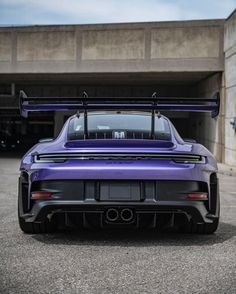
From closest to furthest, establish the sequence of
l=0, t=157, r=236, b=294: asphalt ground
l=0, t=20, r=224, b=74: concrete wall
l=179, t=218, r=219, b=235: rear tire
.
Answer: l=0, t=157, r=236, b=294: asphalt ground < l=179, t=218, r=219, b=235: rear tire < l=0, t=20, r=224, b=74: concrete wall

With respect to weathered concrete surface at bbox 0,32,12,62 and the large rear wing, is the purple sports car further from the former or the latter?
weathered concrete surface at bbox 0,32,12,62

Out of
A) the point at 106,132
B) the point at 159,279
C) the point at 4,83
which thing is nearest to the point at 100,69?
the point at 4,83

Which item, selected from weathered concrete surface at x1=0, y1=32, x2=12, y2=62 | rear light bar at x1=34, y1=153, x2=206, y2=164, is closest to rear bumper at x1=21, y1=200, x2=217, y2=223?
rear light bar at x1=34, y1=153, x2=206, y2=164

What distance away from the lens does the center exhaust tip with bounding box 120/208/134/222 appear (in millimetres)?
5504

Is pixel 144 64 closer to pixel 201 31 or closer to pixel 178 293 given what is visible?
pixel 201 31

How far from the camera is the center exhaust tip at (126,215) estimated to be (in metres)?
5.50

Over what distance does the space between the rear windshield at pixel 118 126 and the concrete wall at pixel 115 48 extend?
58.3 ft

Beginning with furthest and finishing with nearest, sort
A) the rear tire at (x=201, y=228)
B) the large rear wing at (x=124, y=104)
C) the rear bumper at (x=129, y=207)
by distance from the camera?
the large rear wing at (x=124, y=104) < the rear tire at (x=201, y=228) < the rear bumper at (x=129, y=207)

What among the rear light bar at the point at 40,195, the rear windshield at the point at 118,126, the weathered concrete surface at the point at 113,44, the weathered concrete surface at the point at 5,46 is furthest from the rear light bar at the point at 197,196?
the weathered concrete surface at the point at 5,46

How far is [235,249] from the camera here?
5.50 meters

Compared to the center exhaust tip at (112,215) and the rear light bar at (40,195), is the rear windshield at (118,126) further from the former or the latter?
the center exhaust tip at (112,215)

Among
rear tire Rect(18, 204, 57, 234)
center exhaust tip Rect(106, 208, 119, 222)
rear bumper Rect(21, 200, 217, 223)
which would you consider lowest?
rear tire Rect(18, 204, 57, 234)

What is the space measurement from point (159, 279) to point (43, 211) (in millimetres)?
1604

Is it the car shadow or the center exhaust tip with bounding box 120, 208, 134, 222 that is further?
the car shadow
